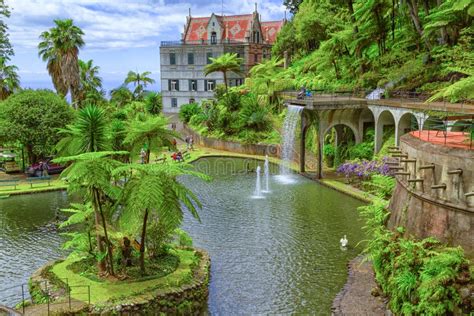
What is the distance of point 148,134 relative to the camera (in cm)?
1744

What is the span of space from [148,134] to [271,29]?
54894 millimetres

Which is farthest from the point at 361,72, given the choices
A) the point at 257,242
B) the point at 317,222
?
the point at 257,242

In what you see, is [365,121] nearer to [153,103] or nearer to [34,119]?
[34,119]

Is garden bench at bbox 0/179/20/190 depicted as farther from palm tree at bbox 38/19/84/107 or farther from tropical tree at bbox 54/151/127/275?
tropical tree at bbox 54/151/127/275

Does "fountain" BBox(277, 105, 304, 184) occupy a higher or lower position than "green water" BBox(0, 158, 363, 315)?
higher

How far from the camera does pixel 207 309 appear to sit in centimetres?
1431

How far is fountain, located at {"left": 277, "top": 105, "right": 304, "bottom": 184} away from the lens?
31469mm

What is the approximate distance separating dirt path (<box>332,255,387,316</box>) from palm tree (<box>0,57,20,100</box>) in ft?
113

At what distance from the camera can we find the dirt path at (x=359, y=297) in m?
13.6

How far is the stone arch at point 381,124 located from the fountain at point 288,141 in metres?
4.83

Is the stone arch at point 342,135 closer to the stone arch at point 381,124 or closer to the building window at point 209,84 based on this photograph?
the stone arch at point 381,124

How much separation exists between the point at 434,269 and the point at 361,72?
96.1 ft

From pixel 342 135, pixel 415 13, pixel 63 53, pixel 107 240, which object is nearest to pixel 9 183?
pixel 63 53

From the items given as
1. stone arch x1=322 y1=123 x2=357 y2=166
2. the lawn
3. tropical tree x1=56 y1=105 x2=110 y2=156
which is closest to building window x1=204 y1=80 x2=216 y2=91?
stone arch x1=322 y1=123 x2=357 y2=166
